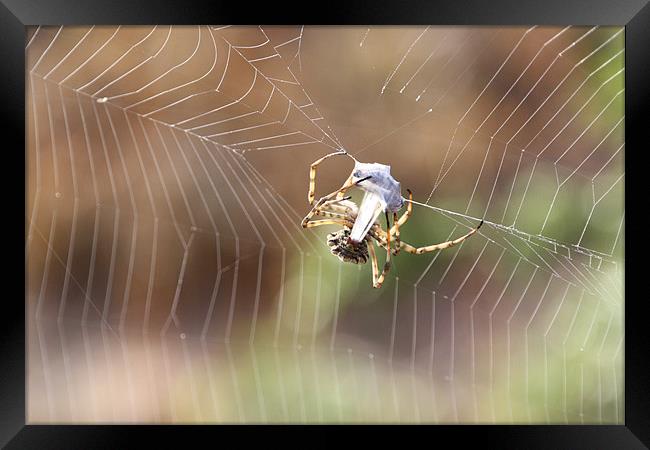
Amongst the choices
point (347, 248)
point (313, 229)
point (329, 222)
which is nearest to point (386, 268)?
point (347, 248)

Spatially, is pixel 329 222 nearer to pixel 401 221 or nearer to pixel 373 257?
pixel 373 257

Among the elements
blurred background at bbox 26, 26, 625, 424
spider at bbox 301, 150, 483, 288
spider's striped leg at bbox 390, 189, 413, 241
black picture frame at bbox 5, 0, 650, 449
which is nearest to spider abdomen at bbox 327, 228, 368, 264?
spider at bbox 301, 150, 483, 288

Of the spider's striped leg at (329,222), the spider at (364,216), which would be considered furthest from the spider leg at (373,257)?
the spider's striped leg at (329,222)

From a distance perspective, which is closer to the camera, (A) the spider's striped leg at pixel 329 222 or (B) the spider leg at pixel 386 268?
(B) the spider leg at pixel 386 268

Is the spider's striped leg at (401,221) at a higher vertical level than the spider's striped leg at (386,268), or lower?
higher
